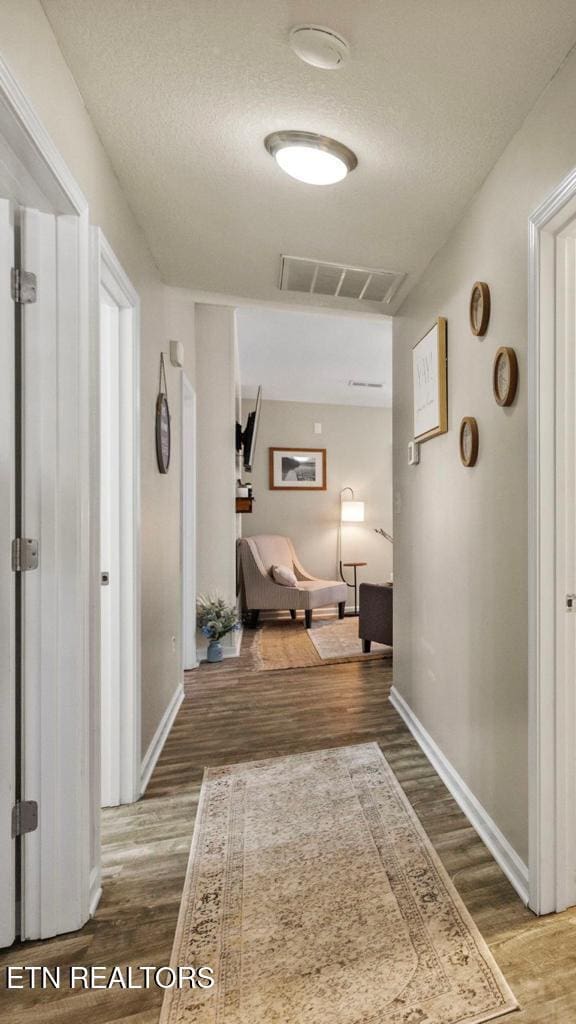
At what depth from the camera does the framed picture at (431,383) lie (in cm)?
209

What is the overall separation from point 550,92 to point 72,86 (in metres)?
1.34

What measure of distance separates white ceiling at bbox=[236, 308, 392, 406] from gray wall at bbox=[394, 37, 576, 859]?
165 centimetres

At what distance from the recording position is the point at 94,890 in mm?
1411

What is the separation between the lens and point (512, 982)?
115 cm

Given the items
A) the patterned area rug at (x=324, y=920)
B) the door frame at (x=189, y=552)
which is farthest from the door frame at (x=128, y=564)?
the door frame at (x=189, y=552)

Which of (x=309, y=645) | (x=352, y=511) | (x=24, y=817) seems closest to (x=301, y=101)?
(x=24, y=817)

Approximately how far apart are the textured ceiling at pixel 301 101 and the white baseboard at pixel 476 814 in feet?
7.55

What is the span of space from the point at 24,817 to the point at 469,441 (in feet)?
6.21

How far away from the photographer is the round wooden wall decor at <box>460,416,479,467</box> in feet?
5.85

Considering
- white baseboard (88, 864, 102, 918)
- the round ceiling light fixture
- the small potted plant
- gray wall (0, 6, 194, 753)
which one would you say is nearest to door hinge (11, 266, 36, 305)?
gray wall (0, 6, 194, 753)

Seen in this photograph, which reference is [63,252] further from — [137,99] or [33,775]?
[33,775]

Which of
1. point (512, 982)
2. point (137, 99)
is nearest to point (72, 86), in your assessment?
point (137, 99)

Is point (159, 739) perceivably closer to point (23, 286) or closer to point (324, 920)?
point (324, 920)

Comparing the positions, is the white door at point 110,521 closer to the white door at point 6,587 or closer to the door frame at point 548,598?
the white door at point 6,587
